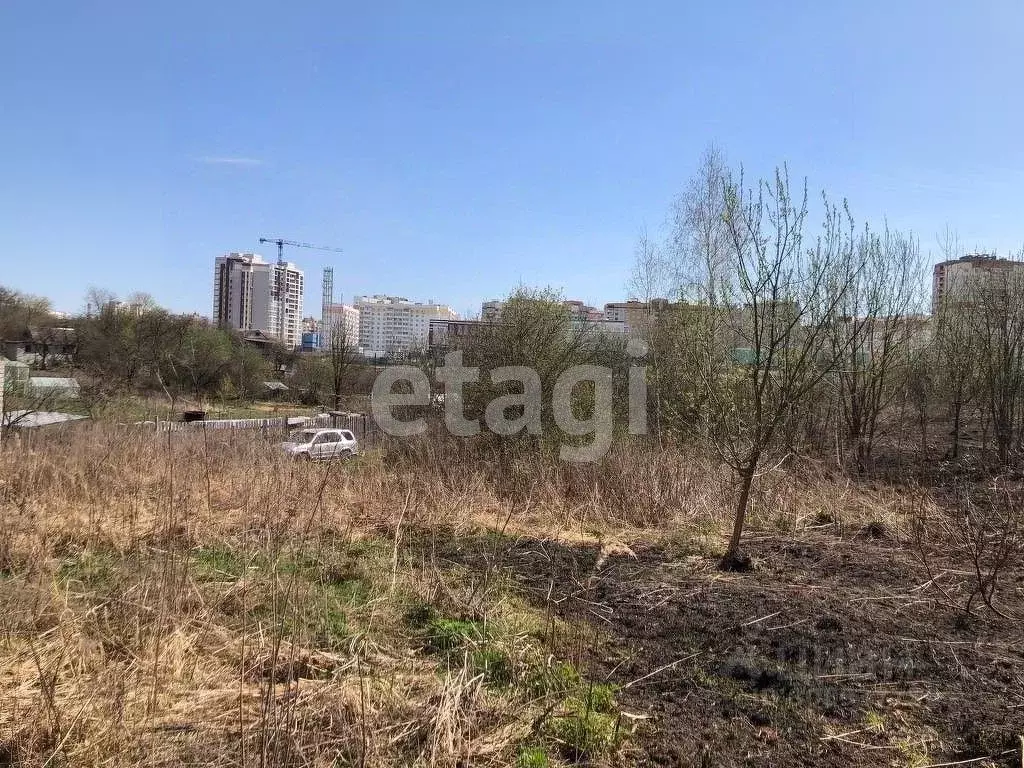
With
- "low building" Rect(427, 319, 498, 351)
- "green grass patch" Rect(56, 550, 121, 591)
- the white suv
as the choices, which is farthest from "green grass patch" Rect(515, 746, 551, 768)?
"low building" Rect(427, 319, 498, 351)

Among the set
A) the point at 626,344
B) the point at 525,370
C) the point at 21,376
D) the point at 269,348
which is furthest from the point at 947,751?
the point at 269,348

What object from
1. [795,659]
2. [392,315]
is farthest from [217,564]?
[392,315]

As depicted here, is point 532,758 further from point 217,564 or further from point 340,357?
point 340,357

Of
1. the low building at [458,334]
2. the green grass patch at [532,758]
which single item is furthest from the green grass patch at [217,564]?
the low building at [458,334]

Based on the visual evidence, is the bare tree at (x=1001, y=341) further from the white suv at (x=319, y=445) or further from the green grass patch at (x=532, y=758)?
the green grass patch at (x=532, y=758)

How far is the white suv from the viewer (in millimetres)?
7961

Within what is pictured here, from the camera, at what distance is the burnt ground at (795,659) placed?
2334 millimetres

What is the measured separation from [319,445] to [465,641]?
8.56 metres

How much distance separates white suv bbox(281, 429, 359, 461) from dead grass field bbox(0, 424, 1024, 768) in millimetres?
1809

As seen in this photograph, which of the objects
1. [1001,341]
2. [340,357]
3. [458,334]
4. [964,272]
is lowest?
[340,357]

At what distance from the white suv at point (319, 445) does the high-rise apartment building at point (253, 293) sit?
50.6 m

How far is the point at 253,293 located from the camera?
64.6 meters

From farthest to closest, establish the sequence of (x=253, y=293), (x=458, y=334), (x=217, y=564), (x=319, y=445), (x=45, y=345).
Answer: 1. (x=253, y=293)
2. (x=45, y=345)
3. (x=458, y=334)
4. (x=319, y=445)
5. (x=217, y=564)

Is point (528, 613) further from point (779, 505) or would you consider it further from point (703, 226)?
point (703, 226)
